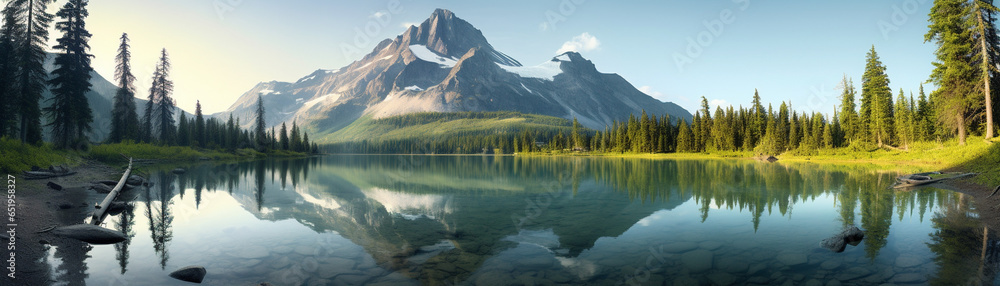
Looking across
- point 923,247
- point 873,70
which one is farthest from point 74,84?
point 873,70

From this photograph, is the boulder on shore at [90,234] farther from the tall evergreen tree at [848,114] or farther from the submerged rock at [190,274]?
the tall evergreen tree at [848,114]

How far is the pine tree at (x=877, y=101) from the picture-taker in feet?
211

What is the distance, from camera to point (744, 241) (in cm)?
1321

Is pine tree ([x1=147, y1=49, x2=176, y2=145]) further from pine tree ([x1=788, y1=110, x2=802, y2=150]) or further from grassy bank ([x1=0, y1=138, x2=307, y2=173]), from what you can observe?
pine tree ([x1=788, y1=110, x2=802, y2=150])

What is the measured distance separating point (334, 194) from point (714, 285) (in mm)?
25965

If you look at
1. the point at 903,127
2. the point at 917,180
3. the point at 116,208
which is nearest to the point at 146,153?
the point at 116,208

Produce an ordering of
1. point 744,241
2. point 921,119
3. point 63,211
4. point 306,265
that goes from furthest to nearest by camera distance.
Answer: point 921,119 → point 63,211 → point 744,241 → point 306,265

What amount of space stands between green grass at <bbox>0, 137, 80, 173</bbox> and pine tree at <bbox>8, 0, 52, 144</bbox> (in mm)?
3846

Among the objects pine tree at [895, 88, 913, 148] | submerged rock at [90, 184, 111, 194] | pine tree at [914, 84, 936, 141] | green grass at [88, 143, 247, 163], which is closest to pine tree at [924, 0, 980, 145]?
pine tree at [895, 88, 913, 148]

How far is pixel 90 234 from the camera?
40.8 ft

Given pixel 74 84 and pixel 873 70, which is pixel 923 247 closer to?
pixel 74 84

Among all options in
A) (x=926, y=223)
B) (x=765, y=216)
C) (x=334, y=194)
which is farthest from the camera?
(x=334, y=194)

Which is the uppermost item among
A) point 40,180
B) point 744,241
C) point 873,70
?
point 873,70

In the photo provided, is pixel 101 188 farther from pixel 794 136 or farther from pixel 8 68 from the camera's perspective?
pixel 794 136
